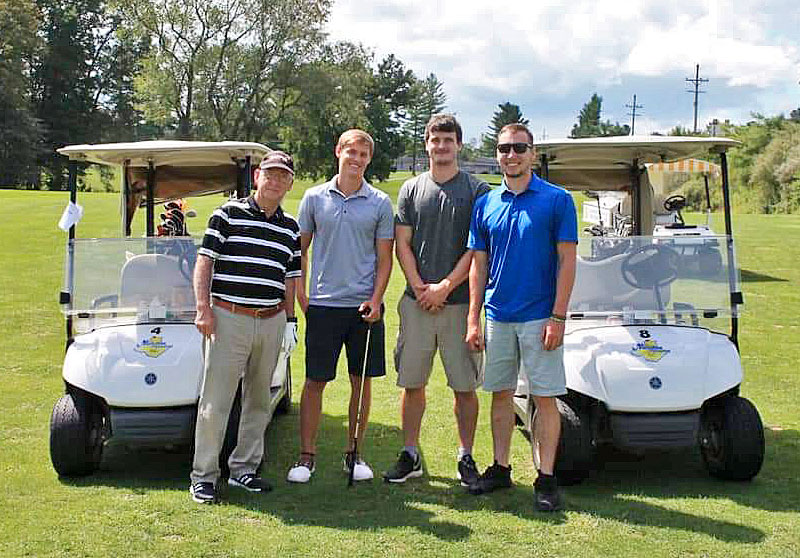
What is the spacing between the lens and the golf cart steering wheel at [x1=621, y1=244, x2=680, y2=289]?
5.34 meters

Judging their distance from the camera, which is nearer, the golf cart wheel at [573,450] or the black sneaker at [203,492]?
the black sneaker at [203,492]

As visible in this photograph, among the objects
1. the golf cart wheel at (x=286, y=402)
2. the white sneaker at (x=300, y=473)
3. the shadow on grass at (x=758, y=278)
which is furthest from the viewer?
the shadow on grass at (x=758, y=278)

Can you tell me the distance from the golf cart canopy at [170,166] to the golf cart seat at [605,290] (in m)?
1.91

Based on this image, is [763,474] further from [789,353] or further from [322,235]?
[789,353]

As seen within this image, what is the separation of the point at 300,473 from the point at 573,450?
1.40 m

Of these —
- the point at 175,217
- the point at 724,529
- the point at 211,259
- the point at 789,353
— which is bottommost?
the point at 724,529

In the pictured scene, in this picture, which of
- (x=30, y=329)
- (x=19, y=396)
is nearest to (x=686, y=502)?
(x=19, y=396)

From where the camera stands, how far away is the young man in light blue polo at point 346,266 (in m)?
4.82

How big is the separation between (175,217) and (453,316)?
A: 2661 mm

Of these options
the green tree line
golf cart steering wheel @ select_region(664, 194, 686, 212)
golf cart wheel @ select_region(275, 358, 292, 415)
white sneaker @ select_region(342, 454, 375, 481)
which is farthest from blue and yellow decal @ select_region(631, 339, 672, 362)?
the green tree line

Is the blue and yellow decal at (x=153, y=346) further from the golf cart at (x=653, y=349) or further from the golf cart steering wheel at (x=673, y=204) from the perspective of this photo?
the golf cart steering wheel at (x=673, y=204)

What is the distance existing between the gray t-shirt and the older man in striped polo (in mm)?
631

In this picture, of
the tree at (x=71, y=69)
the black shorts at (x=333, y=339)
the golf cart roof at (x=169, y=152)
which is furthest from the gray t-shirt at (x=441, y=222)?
the tree at (x=71, y=69)

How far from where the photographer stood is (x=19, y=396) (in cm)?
703
